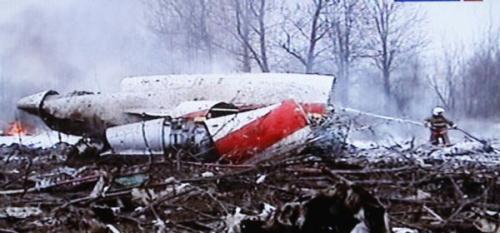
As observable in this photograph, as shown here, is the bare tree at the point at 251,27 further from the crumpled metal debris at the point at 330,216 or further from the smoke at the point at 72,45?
the crumpled metal debris at the point at 330,216

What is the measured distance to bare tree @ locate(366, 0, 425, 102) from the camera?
1003cm

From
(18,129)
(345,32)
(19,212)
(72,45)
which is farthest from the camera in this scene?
(72,45)

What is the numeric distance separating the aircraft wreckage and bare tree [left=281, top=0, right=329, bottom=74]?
379 centimetres

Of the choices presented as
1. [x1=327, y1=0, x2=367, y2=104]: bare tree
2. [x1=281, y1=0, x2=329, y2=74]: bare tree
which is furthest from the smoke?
[x1=327, y1=0, x2=367, y2=104]: bare tree

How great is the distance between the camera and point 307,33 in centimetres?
1016

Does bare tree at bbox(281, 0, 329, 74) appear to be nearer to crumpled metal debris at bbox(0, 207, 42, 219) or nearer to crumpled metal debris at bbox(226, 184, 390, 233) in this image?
crumpled metal debris at bbox(0, 207, 42, 219)

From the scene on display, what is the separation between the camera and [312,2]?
1003 centimetres

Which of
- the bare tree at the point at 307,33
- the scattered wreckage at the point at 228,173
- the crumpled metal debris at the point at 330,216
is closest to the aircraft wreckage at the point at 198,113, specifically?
the scattered wreckage at the point at 228,173

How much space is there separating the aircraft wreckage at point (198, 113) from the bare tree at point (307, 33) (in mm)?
3788

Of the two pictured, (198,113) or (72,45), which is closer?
(198,113)

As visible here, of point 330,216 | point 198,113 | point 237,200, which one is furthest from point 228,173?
point 198,113

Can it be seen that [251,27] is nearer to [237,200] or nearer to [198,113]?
[198,113]

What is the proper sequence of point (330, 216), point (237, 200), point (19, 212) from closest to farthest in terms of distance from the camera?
point (330, 216) → point (19, 212) → point (237, 200)

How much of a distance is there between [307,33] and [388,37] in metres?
1.10
